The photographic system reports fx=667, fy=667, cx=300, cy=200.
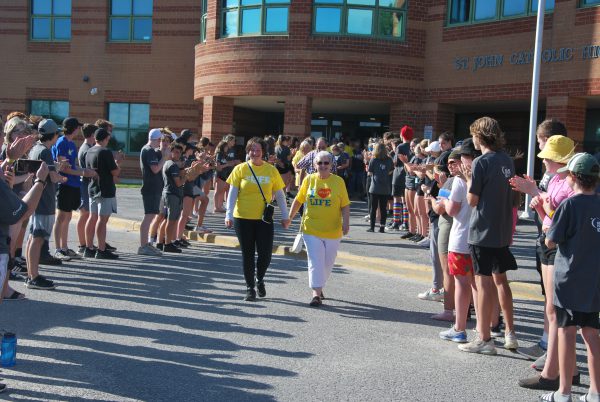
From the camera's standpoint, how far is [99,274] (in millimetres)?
9242

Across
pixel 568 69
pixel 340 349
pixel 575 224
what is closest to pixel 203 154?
pixel 340 349

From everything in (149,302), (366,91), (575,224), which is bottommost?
(149,302)

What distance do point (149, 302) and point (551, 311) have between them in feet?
14.7

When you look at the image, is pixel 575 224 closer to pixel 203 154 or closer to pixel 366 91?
pixel 203 154

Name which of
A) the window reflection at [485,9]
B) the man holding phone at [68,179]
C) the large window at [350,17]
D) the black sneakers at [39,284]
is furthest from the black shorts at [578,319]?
the large window at [350,17]

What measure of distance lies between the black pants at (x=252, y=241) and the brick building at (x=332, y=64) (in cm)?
1125

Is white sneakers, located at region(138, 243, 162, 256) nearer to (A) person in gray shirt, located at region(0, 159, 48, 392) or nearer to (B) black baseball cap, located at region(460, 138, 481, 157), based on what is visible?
(A) person in gray shirt, located at region(0, 159, 48, 392)

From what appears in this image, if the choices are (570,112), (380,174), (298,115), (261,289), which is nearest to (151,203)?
(261,289)

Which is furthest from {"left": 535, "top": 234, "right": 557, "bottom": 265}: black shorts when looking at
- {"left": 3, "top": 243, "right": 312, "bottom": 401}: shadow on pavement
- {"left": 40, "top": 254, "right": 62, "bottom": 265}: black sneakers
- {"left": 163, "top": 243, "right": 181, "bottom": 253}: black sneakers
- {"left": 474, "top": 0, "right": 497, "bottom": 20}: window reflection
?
{"left": 474, "top": 0, "right": 497, "bottom": 20}: window reflection

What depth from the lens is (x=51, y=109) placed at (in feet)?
87.8

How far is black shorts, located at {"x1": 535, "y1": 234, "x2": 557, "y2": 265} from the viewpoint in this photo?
526cm

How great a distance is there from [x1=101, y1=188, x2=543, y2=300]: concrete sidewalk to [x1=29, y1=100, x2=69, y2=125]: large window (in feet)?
40.0

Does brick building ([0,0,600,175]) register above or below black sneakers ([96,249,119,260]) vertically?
above

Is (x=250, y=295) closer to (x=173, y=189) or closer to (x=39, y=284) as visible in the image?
(x=39, y=284)
